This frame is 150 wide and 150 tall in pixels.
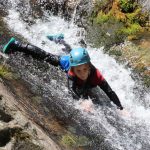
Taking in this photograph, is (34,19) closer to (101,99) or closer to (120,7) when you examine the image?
(120,7)

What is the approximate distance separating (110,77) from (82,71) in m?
2.00

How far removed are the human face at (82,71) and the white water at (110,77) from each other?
1.69 ft

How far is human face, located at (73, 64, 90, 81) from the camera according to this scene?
6328 mm

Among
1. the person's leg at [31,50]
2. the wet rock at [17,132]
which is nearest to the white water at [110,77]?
the person's leg at [31,50]

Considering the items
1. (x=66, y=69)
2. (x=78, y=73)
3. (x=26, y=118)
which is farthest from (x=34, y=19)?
(x=26, y=118)

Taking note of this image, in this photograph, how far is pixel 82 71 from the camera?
21.1 feet

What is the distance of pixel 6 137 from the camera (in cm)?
355

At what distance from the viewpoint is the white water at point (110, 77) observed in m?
5.86

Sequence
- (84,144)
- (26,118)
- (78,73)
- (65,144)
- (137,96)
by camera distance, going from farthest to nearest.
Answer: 1. (137,96)
2. (78,73)
3. (84,144)
4. (65,144)
5. (26,118)

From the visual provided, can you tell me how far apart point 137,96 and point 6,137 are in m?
4.54

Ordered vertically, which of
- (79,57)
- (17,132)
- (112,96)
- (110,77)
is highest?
(17,132)

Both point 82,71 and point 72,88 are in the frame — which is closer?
point 82,71

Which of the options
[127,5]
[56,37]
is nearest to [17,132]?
[56,37]

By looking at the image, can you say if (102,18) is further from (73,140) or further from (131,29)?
(73,140)
